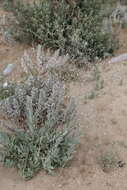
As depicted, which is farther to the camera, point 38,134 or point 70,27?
point 70,27

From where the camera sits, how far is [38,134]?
9.48 ft

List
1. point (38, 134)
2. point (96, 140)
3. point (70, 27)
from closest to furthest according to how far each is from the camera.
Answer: point (38, 134) → point (96, 140) → point (70, 27)

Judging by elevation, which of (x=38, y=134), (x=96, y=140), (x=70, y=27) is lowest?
(x=96, y=140)

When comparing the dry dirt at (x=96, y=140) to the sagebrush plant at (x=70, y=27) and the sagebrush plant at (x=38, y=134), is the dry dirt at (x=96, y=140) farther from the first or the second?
the sagebrush plant at (x=70, y=27)

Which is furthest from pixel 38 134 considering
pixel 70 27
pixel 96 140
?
pixel 70 27

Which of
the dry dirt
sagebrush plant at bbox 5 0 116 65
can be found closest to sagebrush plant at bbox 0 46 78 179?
the dry dirt

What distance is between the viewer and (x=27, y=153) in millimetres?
2818

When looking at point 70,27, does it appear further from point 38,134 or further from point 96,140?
point 38,134

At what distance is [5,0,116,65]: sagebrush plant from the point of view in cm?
473

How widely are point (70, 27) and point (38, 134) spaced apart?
8.33 feet

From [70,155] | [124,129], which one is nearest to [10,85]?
[70,155]

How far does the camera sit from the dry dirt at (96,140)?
284 cm

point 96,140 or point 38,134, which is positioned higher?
point 38,134

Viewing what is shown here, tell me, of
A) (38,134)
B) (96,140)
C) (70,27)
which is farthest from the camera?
(70,27)
